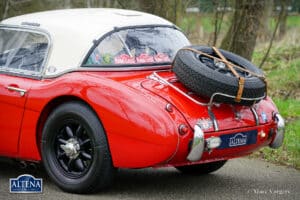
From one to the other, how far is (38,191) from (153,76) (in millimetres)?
1469

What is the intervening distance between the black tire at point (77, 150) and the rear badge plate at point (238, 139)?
1.00m

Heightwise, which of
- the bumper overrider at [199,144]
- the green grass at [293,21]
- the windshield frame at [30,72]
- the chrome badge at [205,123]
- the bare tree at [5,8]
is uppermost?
the windshield frame at [30,72]

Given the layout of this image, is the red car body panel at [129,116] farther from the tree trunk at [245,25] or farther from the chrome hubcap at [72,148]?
the tree trunk at [245,25]

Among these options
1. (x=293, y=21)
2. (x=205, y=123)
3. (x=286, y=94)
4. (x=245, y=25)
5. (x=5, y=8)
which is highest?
(x=205, y=123)

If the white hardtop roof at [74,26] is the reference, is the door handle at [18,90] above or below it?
below

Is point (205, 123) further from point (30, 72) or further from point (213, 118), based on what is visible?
point (30, 72)

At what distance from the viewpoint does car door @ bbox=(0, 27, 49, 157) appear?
267 inches

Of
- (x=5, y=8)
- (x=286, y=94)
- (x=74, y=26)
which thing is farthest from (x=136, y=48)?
(x=5, y=8)

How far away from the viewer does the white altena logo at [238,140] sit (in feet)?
20.6

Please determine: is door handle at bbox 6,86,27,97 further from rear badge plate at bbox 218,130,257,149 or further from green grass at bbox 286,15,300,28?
green grass at bbox 286,15,300,28

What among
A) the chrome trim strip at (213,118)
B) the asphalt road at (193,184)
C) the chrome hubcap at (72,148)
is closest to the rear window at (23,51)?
the chrome hubcap at (72,148)

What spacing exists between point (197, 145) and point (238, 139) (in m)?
0.57

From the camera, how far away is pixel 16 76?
22.9ft

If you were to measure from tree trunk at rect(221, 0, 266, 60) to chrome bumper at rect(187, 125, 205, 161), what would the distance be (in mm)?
5076
